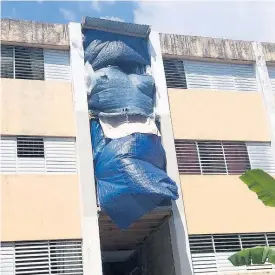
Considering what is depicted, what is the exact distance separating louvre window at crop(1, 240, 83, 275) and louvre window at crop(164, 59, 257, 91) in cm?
552

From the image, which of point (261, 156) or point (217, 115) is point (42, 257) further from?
point (261, 156)

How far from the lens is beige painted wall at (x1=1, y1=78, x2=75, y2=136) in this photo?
485 inches


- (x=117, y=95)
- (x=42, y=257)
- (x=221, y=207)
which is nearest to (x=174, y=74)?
(x=117, y=95)

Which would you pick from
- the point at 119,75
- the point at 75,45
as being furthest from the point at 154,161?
the point at 75,45

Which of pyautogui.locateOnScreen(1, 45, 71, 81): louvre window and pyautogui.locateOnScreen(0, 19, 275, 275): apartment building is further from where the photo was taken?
pyautogui.locateOnScreen(1, 45, 71, 81): louvre window

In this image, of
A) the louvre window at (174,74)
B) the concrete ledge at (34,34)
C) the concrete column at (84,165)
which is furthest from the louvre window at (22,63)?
the louvre window at (174,74)

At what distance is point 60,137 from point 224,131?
4.67 meters

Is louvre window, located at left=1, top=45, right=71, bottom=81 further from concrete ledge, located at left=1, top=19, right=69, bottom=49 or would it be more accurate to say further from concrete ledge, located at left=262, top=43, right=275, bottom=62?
concrete ledge, located at left=262, top=43, right=275, bottom=62

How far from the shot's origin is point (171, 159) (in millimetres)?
12945

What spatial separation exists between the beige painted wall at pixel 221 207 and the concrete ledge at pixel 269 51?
4.32 meters

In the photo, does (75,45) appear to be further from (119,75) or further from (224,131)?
(224,131)

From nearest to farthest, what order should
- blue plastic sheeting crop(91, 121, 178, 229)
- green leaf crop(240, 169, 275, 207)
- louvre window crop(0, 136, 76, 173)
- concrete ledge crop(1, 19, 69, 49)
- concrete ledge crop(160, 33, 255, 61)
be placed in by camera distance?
green leaf crop(240, 169, 275, 207)
blue plastic sheeting crop(91, 121, 178, 229)
louvre window crop(0, 136, 76, 173)
concrete ledge crop(1, 19, 69, 49)
concrete ledge crop(160, 33, 255, 61)

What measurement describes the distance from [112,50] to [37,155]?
3581mm

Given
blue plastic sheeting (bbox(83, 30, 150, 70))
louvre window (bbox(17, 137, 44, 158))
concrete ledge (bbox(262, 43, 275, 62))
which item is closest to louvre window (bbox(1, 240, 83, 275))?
louvre window (bbox(17, 137, 44, 158))
